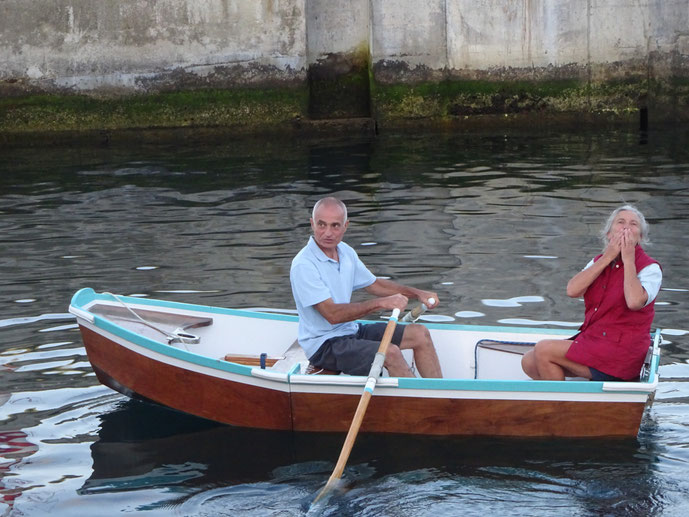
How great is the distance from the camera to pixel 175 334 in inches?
274

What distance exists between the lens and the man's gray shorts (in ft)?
20.2

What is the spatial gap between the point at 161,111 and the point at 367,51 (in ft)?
11.8

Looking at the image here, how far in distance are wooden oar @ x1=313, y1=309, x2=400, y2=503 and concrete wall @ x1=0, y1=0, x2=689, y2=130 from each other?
12.4 metres

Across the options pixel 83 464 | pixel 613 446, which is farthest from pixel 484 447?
pixel 83 464

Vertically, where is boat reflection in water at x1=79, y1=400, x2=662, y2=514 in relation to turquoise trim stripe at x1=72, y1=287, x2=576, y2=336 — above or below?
below

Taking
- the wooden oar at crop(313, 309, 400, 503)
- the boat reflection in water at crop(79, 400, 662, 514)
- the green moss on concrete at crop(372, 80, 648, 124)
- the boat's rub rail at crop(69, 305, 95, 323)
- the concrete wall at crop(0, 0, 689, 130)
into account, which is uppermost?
the concrete wall at crop(0, 0, 689, 130)

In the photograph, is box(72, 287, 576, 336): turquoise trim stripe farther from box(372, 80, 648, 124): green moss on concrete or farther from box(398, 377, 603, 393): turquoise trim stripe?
box(372, 80, 648, 124): green moss on concrete

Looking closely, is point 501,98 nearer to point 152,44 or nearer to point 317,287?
point 152,44

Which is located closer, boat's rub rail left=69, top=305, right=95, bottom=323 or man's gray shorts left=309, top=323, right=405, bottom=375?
man's gray shorts left=309, top=323, right=405, bottom=375

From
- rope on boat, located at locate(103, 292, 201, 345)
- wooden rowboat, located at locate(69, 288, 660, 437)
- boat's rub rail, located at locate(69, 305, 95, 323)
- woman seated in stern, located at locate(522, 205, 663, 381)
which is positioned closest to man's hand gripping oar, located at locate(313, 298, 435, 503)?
wooden rowboat, located at locate(69, 288, 660, 437)

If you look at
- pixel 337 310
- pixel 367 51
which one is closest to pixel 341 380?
pixel 337 310

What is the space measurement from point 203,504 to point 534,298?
400 cm

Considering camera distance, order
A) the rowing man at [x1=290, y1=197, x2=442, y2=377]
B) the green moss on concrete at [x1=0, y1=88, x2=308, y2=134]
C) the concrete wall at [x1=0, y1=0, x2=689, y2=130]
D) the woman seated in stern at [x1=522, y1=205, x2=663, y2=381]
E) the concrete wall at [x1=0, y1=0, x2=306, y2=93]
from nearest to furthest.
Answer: the woman seated in stern at [x1=522, y1=205, x2=663, y2=381]
the rowing man at [x1=290, y1=197, x2=442, y2=377]
the concrete wall at [x1=0, y1=0, x2=306, y2=93]
the concrete wall at [x1=0, y1=0, x2=689, y2=130]
the green moss on concrete at [x1=0, y1=88, x2=308, y2=134]

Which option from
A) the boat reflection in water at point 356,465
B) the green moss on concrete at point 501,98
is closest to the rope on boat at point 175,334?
the boat reflection in water at point 356,465
